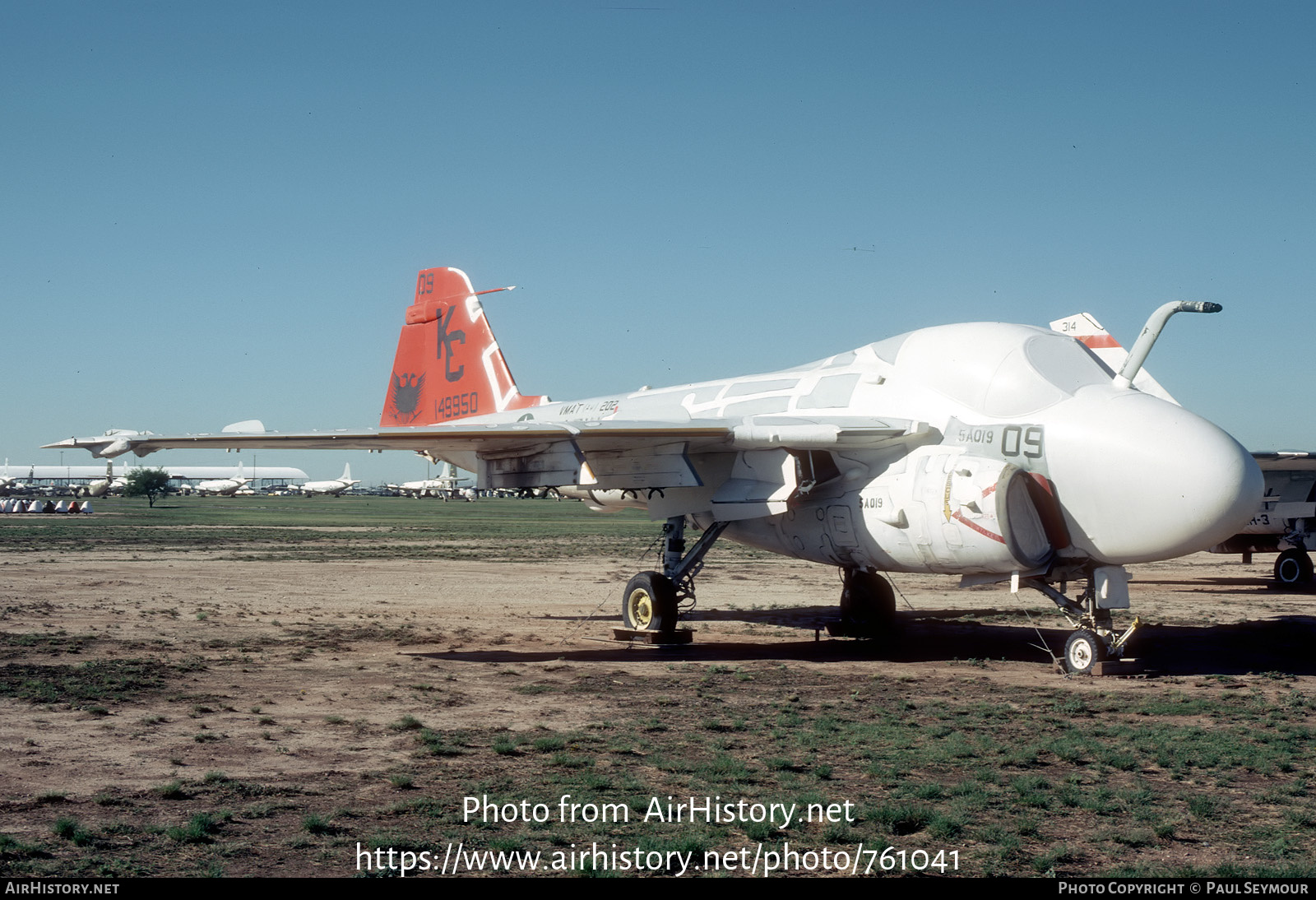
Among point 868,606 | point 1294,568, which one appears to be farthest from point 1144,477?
point 1294,568

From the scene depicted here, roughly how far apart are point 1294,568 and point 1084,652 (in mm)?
17577

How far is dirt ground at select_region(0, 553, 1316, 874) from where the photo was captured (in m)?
7.77

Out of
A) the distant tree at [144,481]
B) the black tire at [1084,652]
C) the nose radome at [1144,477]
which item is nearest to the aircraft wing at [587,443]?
the nose radome at [1144,477]

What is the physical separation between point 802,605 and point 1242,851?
14432 mm

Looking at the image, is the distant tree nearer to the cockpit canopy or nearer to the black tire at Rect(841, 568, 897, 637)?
the black tire at Rect(841, 568, 897, 637)

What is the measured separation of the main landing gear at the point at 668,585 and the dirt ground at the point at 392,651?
1.95ft

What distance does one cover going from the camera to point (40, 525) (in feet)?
175

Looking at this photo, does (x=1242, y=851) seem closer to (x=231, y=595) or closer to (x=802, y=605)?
(x=802, y=605)

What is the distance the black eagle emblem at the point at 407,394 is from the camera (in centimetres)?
2055

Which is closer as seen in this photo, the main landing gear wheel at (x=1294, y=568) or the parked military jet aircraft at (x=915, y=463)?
the parked military jet aircraft at (x=915, y=463)

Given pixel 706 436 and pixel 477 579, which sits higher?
pixel 706 436

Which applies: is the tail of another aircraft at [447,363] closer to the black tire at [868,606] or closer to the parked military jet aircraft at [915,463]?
the parked military jet aircraft at [915,463]

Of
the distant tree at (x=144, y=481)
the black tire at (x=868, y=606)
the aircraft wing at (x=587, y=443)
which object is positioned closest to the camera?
the aircraft wing at (x=587, y=443)

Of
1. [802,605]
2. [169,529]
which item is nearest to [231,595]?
[802,605]
